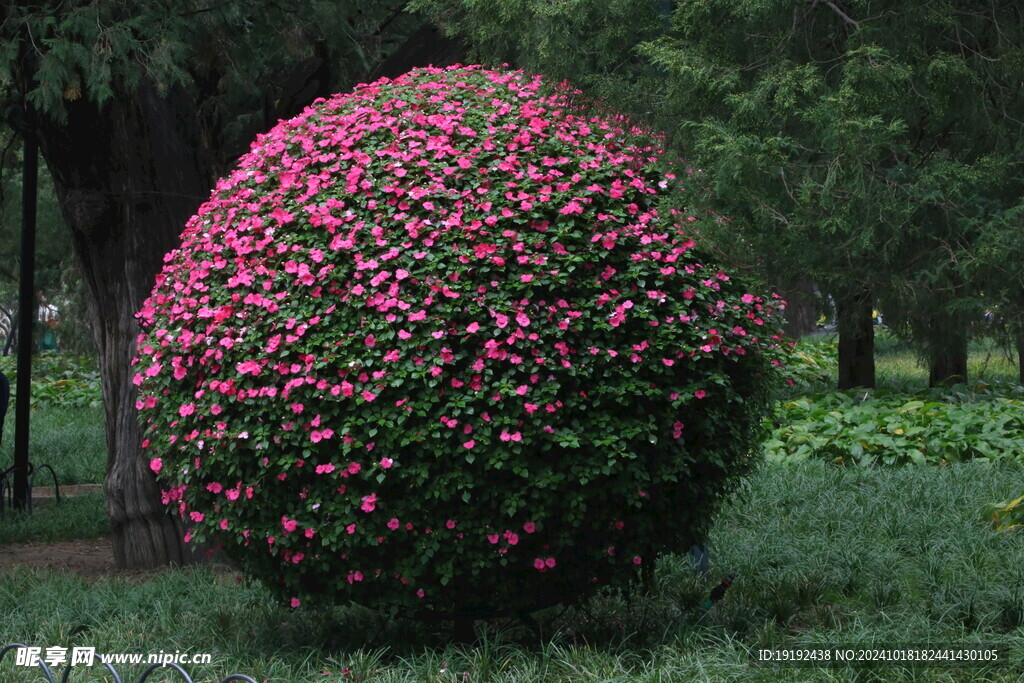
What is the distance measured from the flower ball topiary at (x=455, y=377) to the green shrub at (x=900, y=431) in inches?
139

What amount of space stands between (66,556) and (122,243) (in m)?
2.24

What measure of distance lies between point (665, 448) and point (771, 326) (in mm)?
809

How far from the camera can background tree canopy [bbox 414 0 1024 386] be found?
13.1ft

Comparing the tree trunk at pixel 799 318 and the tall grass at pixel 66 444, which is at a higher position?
the tree trunk at pixel 799 318

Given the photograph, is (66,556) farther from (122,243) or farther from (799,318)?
(799,318)

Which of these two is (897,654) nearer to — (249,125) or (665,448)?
(665,448)

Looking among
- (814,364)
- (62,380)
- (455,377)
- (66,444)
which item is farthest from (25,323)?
(814,364)

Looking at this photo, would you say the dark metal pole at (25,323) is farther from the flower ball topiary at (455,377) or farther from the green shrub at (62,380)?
the green shrub at (62,380)

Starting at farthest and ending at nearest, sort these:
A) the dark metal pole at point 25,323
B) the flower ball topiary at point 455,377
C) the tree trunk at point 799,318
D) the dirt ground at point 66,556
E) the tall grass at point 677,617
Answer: the tree trunk at point 799,318 < the dark metal pole at point 25,323 < the dirt ground at point 66,556 < the tall grass at point 677,617 < the flower ball topiary at point 455,377

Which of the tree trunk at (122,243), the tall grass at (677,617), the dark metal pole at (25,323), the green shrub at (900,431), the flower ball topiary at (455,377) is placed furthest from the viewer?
the dark metal pole at (25,323)

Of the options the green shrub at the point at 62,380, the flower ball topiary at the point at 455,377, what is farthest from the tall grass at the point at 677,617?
the green shrub at the point at 62,380

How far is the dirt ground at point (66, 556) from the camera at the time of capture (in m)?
6.88

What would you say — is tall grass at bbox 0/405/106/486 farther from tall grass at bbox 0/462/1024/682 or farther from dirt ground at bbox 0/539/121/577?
tall grass at bbox 0/462/1024/682

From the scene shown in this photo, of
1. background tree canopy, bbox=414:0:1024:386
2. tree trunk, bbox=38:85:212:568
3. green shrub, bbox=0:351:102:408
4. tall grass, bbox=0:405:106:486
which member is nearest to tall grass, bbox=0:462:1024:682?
tree trunk, bbox=38:85:212:568
